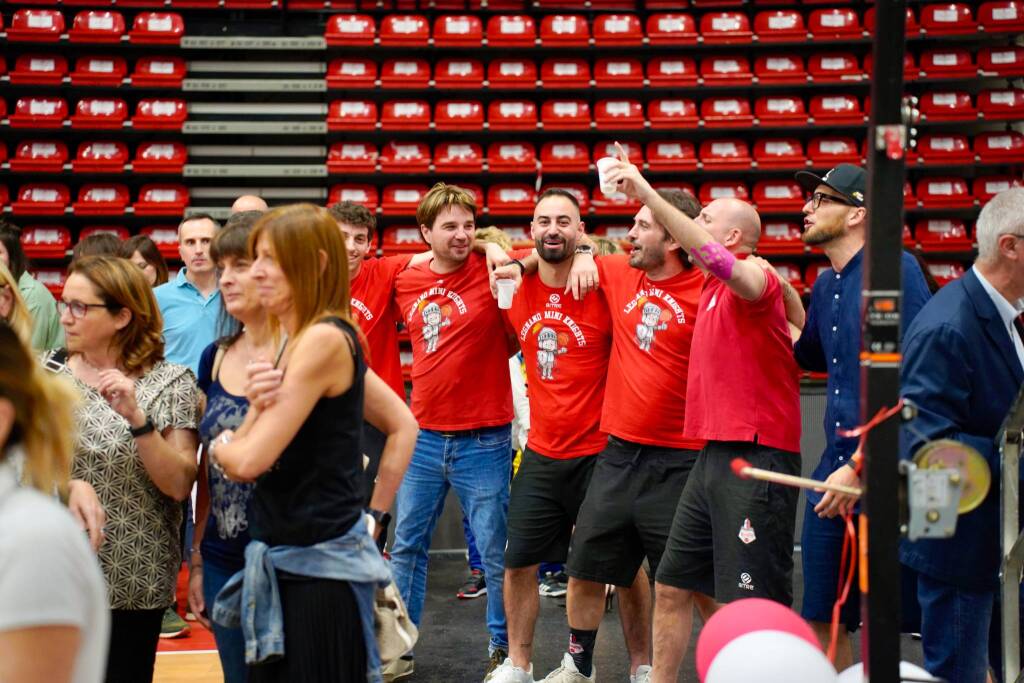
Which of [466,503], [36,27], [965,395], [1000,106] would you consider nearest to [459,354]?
[466,503]

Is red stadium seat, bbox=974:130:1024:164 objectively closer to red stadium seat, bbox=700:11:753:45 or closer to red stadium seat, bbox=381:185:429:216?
red stadium seat, bbox=700:11:753:45

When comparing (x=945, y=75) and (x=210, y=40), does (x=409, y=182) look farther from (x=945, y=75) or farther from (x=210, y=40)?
(x=945, y=75)

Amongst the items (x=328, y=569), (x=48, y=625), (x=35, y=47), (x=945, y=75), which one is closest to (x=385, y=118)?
(x=35, y=47)

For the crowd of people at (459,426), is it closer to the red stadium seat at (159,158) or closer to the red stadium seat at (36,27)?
the red stadium seat at (159,158)

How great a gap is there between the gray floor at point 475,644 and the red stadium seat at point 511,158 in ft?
19.7

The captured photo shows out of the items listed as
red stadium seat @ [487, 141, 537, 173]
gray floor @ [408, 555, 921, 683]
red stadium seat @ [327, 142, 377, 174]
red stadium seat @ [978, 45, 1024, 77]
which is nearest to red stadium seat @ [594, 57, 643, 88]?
red stadium seat @ [487, 141, 537, 173]

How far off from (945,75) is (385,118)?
596cm

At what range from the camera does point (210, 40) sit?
1145 centimetres

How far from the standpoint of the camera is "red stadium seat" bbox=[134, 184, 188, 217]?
10.8 m

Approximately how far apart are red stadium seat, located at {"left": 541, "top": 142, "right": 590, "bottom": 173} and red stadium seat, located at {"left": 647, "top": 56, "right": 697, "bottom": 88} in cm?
109

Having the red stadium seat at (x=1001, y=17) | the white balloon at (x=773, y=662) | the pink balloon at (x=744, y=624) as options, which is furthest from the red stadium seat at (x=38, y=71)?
the white balloon at (x=773, y=662)

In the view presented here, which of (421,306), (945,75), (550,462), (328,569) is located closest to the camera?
(328,569)

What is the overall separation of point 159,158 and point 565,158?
4.26m

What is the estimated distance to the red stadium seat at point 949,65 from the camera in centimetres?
1112
